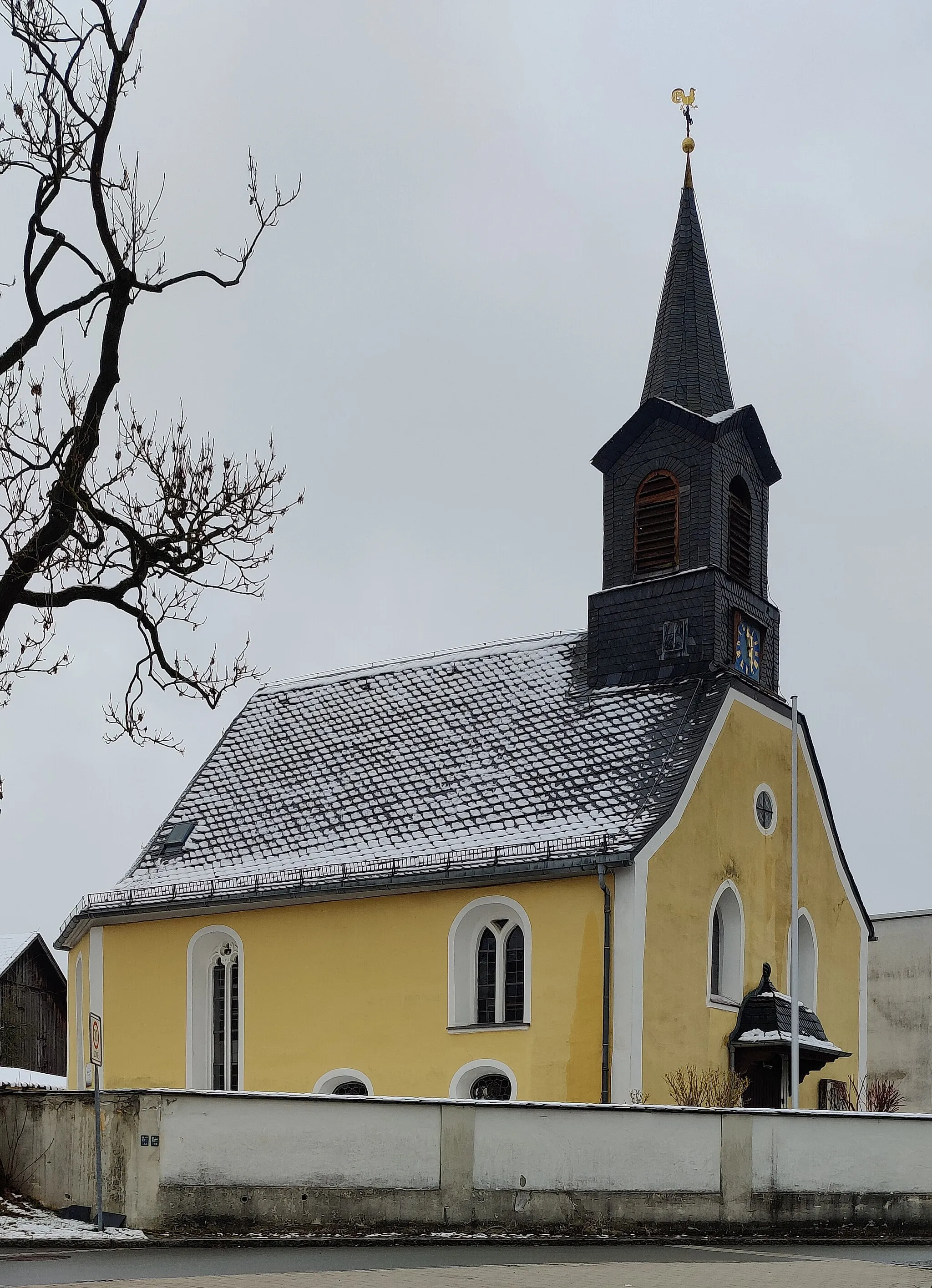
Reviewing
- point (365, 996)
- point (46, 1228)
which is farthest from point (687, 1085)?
point (46, 1228)

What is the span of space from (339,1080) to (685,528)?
10570 millimetres

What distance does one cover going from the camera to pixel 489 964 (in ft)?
86.3

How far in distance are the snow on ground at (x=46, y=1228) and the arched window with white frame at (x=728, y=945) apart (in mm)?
13296

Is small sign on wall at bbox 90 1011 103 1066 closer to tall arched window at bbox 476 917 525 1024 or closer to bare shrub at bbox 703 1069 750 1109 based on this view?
bare shrub at bbox 703 1069 750 1109

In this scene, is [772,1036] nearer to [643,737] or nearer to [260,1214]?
[643,737]

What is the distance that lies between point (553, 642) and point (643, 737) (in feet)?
13.9

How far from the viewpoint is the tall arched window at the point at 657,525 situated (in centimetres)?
2956

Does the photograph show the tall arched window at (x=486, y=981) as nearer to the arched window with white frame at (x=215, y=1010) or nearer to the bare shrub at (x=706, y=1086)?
the bare shrub at (x=706, y=1086)

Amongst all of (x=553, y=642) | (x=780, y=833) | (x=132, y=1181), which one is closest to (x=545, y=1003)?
(x=780, y=833)

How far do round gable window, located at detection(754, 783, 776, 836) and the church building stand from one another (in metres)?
0.06

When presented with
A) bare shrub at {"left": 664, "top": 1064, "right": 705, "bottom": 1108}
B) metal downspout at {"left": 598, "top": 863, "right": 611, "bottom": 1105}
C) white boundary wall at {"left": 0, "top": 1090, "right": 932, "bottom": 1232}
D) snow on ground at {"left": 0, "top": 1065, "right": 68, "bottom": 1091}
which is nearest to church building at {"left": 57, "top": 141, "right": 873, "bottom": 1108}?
metal downspout at {"left": 598, "top": 863, "right": 611, "bottom": 1105}

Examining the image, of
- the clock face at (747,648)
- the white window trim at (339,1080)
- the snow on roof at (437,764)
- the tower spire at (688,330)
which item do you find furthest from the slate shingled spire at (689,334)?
the white window trim at (339,1080)

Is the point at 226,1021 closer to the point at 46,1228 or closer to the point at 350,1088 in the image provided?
the point at 350,1088

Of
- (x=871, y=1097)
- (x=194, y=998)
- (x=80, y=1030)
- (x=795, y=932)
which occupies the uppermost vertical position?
(x=795, y=932)
